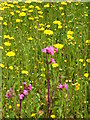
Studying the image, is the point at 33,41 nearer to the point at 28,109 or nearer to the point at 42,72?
the point at 42,72

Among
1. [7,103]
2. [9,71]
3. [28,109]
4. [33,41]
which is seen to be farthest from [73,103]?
[33,41]

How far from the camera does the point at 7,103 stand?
251 centimetres

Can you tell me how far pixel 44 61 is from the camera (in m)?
3.05

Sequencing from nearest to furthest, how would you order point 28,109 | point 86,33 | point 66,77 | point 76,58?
point 28,109, point 66,77, point 76,58, point 86,33

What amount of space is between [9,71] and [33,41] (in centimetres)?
63

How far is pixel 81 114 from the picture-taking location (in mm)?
2434

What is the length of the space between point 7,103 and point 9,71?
0.45 m

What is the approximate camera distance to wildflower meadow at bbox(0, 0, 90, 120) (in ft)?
7.94

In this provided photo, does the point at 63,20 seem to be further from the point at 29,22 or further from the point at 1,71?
the point at 1,71

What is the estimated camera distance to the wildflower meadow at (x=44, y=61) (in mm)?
2420

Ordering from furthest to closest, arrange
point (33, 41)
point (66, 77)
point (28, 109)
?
point (33, 41) < point (66, 77) < point (28, 109)

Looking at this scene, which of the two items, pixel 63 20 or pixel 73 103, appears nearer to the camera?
pixel 73 103

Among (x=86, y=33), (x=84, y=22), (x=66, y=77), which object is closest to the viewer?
(x=66, y=77)

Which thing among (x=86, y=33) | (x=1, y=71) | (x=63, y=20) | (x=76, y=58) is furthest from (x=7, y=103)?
(x=63, y=20)
